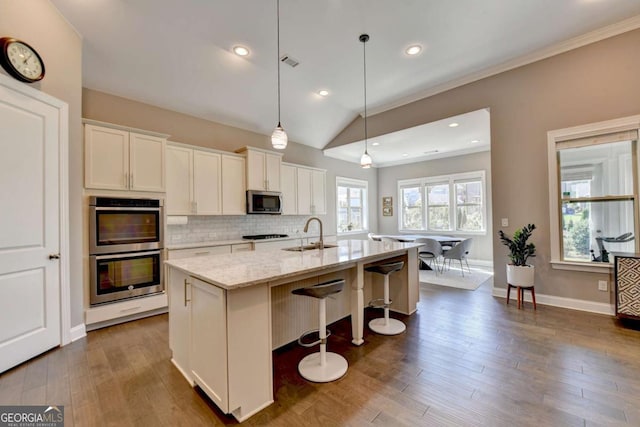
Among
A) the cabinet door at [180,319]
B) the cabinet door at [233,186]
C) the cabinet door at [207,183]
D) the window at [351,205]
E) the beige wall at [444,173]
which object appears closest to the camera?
the cabinet door at [180,319]

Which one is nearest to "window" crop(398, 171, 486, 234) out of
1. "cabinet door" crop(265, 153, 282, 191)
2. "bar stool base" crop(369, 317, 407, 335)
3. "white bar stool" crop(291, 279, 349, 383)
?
"cabinet door" crop(265, 153, 282, 191)

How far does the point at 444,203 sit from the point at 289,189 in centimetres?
432

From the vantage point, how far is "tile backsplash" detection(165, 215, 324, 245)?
159 inches

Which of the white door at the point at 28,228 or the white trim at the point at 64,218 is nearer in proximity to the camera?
the white door at the point at 28,228

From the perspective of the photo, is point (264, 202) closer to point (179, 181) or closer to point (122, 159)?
point (179, 181)

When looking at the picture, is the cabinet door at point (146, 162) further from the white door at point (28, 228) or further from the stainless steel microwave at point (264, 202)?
the stainless steel microwave at point (264, 202)

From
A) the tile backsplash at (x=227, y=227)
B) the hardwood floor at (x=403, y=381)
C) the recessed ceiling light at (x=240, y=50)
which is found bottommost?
the hardwood floor at (x=403, y=381)

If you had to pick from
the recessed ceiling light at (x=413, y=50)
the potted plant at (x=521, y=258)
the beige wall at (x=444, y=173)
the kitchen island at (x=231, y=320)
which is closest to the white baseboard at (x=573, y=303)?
the potted plant at (x=521, y=258)

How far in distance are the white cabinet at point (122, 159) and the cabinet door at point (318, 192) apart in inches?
122

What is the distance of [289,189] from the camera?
17.6 ft

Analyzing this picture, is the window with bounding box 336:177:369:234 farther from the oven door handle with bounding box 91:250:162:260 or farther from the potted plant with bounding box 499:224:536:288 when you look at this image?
the oven door handle with bounding box 91:250:162:260

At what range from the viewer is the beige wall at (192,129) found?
3396 millimetres

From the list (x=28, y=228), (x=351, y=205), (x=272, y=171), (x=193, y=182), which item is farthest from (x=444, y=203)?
(x=28, y=228)

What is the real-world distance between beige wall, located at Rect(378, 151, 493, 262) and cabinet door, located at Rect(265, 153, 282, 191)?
13.9ft
